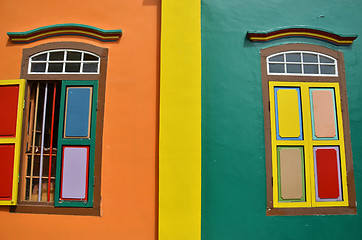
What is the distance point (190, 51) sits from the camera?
3354 mm

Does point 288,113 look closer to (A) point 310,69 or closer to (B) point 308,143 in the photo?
(B) point 308,143

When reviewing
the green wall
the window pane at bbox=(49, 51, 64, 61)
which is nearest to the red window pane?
the window pane at bbox=(49, 51, 64, 61)

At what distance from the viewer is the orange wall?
10.6 feet

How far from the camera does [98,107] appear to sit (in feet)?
11.1

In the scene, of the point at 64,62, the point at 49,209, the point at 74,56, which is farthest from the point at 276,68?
the point at 49,209

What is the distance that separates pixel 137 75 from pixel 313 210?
2775 mm

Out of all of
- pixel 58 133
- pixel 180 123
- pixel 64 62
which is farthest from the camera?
pixel 64 62

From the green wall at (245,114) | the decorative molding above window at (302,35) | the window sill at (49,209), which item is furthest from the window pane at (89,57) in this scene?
the decorative molding above window at (302,35)

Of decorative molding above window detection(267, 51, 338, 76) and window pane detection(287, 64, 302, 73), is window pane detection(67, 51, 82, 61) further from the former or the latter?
window pane detection(287, 64, 302, 73)

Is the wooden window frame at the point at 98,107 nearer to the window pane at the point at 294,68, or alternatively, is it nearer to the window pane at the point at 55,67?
the window pane at the point at 55,67

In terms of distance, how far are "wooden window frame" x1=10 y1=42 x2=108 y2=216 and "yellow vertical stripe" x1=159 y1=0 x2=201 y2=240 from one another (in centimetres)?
77

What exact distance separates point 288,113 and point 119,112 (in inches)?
85.0

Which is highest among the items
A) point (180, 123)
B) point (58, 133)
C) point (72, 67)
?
point (72, 67)

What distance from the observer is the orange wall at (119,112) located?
3229 mm
